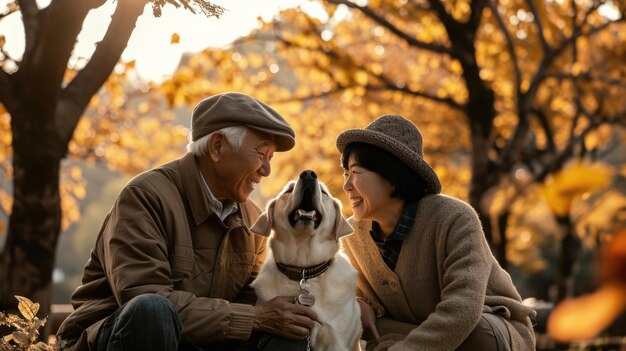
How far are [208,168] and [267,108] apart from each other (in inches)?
15.3

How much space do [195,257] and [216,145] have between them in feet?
1.76

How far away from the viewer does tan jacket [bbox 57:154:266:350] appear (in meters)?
3.34

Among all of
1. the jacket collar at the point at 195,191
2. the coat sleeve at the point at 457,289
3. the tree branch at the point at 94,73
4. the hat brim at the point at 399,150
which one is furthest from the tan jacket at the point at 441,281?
the tree branch at the point at 94,73

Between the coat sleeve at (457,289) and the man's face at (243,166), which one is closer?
the coat sleeve at (457,289)

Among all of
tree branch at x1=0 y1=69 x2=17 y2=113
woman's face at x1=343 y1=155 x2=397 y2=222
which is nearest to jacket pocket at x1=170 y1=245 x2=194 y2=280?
woman's face at x1=343 y1=155 x2=397 y2=222

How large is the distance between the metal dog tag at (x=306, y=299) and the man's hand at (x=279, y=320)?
4.8 inches

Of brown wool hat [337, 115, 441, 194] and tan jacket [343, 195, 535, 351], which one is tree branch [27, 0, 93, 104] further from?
tan jacket [343, 195, 535, 351]

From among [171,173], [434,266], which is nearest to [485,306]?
[434,266]

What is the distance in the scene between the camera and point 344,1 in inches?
320

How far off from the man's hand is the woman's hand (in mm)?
433

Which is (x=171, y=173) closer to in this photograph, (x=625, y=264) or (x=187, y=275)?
(x=187, y=275)

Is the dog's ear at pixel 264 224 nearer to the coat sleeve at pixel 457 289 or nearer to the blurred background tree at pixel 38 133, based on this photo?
the coat sleeve at pixel 457 289

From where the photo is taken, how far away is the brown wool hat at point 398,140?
150 inches

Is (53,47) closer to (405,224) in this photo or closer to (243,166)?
(243,166)
